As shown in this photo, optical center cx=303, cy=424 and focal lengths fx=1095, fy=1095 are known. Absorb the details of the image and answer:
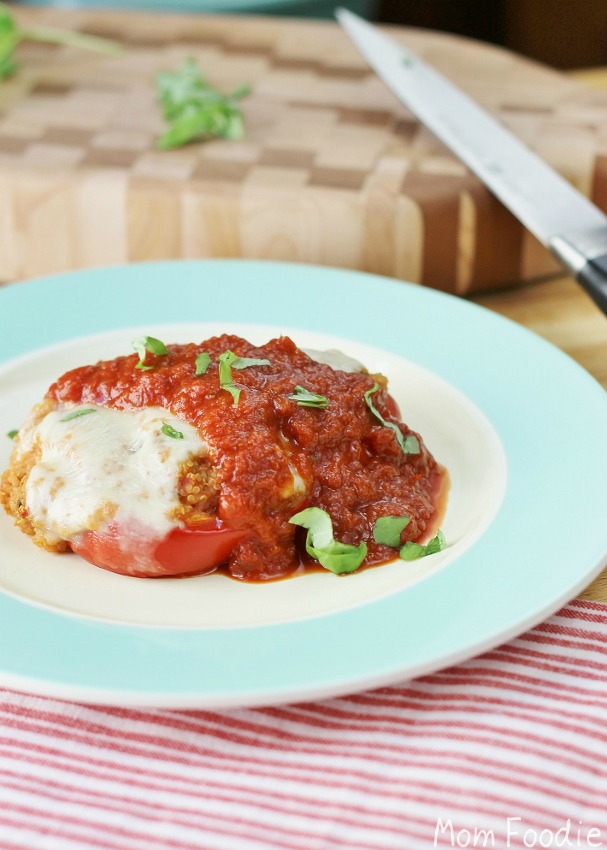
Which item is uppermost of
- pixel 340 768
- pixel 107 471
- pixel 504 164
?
pixel 504 164

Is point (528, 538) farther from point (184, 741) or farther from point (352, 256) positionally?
point (352, 256)

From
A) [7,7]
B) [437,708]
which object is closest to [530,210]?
[437,708]

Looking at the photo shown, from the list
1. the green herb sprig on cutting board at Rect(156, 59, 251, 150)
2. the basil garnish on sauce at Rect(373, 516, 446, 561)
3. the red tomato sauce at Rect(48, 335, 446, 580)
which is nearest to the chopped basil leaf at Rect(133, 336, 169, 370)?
the red tomato sauce at Rect(48, 335, 446, 580)

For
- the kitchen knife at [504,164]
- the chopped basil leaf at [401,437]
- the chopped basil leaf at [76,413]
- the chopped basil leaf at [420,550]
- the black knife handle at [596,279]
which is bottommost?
the chopped basil leaf at [420,550]

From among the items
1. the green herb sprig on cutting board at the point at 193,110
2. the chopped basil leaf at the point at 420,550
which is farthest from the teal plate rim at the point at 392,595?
the green herb sprig on cutting board at the point at 193,110

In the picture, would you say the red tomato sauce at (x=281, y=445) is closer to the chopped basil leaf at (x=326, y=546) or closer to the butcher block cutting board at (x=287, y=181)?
the chopped basil leaf at (x=326, y=546)

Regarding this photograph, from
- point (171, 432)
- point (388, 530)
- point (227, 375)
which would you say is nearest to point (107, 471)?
point (171, 432)

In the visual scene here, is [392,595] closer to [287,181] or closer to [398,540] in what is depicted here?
[398,540]
